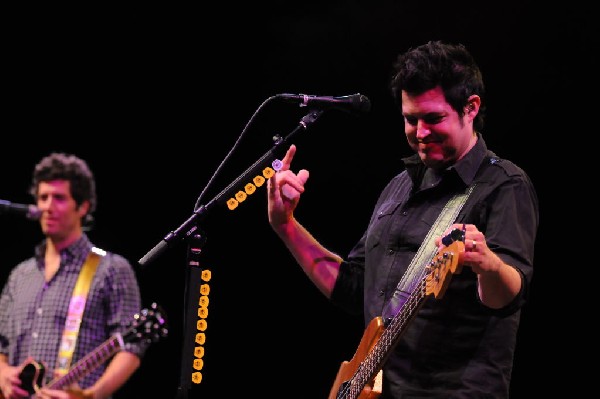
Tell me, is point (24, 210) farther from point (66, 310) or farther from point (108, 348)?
point (108, 348)

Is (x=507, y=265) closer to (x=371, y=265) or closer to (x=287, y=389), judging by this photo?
(x=371, y=265)

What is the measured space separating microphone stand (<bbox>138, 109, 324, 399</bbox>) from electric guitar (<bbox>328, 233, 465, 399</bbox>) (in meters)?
0.52

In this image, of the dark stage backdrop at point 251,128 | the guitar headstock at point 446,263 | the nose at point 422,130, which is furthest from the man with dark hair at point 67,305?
the dark stage backdrop at point 251,128

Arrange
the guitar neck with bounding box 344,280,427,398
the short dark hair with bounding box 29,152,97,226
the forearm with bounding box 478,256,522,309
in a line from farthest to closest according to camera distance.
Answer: the short dark hair with bounding box 29,152,97,226, the guitar neck with bounding box 344,280,427,398, the forearm with bounding box 478,256,522,309

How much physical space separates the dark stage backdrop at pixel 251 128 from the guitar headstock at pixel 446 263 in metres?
2.21

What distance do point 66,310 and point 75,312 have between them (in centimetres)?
3

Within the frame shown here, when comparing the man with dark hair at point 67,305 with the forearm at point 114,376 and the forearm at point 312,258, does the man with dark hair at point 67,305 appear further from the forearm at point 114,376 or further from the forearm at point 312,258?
the forearm at point 312,258

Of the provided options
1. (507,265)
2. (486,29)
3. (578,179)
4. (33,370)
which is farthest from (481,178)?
(486,29)

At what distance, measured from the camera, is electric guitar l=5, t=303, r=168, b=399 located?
248 cm

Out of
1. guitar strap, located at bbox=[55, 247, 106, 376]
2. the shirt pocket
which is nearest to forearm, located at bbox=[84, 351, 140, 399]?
guitar strap, located at bbox=[55, 247, 106, 376]

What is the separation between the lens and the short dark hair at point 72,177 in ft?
8.50

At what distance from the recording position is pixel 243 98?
484cm

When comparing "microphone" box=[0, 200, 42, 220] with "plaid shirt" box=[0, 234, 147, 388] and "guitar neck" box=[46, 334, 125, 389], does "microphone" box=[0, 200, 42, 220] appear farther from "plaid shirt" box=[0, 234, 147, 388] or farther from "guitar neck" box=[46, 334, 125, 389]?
"guitar neck" box=[46, 334, 125, 389]

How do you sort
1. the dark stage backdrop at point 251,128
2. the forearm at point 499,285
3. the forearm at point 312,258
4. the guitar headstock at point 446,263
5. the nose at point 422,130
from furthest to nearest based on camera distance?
the dark stage backdrop at point 251,128 → the forearm at point 312,258 → the nose at point 422,130 → the forearm at point 499,285 → the guitar headstock at point 446,263
